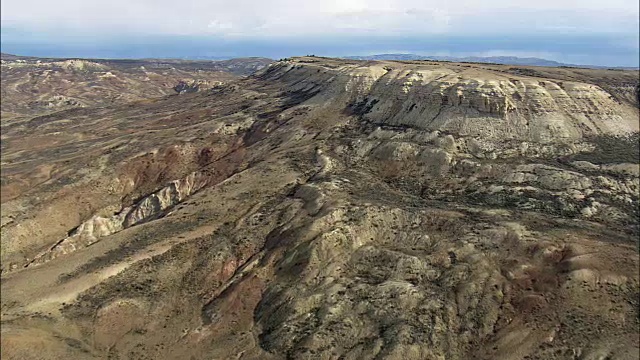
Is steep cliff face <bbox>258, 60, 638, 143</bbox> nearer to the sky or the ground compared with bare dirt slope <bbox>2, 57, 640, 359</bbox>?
nearer to the sky

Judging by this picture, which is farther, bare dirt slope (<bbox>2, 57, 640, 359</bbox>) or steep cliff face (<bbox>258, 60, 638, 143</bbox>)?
steep cliff face (<bbox>258, 60, 638, 143</bbox>)

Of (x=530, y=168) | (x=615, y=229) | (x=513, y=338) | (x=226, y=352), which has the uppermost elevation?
(x=530, y=168)

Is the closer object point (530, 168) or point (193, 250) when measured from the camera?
point (193, 250)

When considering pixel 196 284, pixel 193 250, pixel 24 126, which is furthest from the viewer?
pixel 24 126

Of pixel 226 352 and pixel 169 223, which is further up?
pixel 169 223

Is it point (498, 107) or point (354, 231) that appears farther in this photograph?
point (498, 107)

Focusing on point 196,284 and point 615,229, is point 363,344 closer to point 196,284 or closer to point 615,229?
point 196,284

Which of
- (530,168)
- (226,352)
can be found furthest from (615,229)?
(226,352)

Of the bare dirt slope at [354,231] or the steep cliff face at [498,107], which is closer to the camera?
the bare dirt slope at [354,231]
